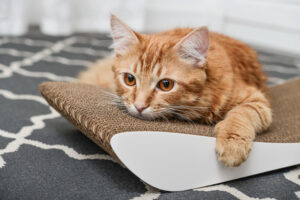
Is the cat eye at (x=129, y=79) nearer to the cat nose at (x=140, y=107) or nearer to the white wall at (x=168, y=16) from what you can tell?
the cat nose at (x=140, y=107)

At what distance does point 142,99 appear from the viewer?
4.09ft

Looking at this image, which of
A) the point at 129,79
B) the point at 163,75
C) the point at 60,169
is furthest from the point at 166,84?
the point at 60,169

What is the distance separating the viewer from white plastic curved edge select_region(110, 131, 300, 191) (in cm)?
115

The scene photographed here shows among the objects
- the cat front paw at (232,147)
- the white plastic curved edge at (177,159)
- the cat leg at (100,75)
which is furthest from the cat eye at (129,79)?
the cat leg at (100,75)

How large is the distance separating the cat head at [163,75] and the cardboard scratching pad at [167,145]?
0.18ft

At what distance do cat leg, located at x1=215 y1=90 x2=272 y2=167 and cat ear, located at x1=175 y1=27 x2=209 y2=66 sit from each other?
9.2 inches

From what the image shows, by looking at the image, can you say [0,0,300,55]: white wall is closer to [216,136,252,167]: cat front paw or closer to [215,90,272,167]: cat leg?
[215,90,272,167]: cat leg

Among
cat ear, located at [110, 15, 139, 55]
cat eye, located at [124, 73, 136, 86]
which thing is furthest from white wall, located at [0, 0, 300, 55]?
cat eye, located at [124, 73, 136, 86]

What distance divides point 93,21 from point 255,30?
1.90m

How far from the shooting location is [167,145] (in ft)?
3.87

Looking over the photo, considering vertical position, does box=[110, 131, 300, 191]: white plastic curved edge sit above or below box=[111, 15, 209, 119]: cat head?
below

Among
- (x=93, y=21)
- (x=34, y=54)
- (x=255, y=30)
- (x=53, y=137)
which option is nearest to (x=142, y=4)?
(x=93, y=21)

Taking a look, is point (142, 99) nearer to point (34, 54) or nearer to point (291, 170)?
point (291, 170)

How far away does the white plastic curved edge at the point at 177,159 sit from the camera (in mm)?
1149
